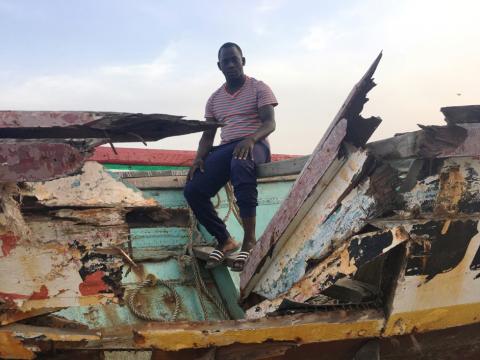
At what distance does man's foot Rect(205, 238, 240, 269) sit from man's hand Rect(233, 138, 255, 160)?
0.54 m

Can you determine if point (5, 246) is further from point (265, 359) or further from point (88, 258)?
point (265, 359)

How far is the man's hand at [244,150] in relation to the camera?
10.1 feet

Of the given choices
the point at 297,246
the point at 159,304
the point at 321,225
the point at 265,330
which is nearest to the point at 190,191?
the point at 159,304

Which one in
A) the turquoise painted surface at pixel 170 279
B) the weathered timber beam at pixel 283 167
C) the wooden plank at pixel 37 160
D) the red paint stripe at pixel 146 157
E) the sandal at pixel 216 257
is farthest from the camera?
the red paint stripe at pixel 146 157

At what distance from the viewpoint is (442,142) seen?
198cm

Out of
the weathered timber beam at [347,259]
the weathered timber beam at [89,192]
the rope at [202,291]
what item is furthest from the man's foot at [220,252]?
the weathered timber beam at [89,192]

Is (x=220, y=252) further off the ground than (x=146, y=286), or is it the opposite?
(x=220, y=252)

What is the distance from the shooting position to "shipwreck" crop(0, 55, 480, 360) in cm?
179

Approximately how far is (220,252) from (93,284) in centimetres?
140

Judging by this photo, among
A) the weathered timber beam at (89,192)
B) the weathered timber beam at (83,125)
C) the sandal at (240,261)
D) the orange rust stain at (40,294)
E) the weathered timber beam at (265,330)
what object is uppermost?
the weathered timber beam at (83,125)

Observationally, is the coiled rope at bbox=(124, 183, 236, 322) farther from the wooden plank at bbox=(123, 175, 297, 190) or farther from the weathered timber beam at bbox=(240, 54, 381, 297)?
the weathered timber beam at bbox=(240, 54, 381, 297)

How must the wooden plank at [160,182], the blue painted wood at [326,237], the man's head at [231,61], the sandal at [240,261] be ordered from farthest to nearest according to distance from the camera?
the wooden plank at [160,182] < the man's head at [231,61] < the sandal at [240,261] < the blue painted wood at [326,237]

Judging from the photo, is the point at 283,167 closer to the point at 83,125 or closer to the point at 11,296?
the point at 83,125

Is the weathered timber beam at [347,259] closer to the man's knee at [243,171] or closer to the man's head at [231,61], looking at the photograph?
the man's knee at [243,171]
